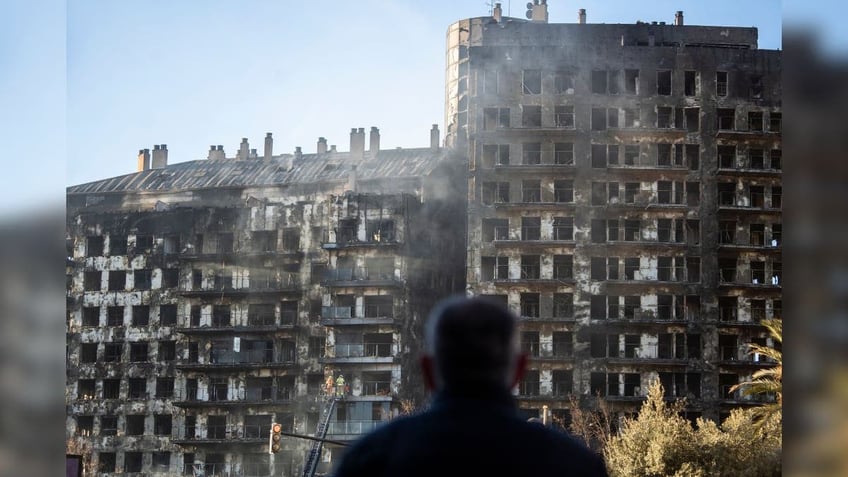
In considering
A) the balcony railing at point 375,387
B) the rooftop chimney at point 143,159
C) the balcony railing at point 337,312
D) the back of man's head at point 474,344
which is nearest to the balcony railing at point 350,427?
the balcony railing at point 375,387

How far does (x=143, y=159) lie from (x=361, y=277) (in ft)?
63.6

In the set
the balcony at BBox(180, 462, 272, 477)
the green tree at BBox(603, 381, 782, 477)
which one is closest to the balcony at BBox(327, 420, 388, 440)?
the balcony at BBox(180, 462, 272, 477)

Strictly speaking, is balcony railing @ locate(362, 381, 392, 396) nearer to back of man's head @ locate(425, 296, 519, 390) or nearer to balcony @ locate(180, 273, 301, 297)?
balcony @ locate(180, 273, 301, 297)

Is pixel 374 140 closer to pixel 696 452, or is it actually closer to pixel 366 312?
pixel 366 312

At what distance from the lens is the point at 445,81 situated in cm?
7162

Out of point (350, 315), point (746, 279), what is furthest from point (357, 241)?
point (746, 279)

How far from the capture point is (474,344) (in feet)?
8.75

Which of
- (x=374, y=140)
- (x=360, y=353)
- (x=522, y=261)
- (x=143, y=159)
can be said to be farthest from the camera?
(x=143, y=159)

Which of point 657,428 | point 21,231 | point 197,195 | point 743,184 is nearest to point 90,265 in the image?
point 197,195

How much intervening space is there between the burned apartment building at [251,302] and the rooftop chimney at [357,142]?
12 centimetres

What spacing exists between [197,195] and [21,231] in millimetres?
61142

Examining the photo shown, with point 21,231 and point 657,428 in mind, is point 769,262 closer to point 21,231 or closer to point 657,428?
point 657,428

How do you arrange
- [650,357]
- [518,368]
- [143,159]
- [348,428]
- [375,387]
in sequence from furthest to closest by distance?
[143,159]
[375,387]
[348,428]
[650,357]
[518,368]

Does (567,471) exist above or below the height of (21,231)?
below
